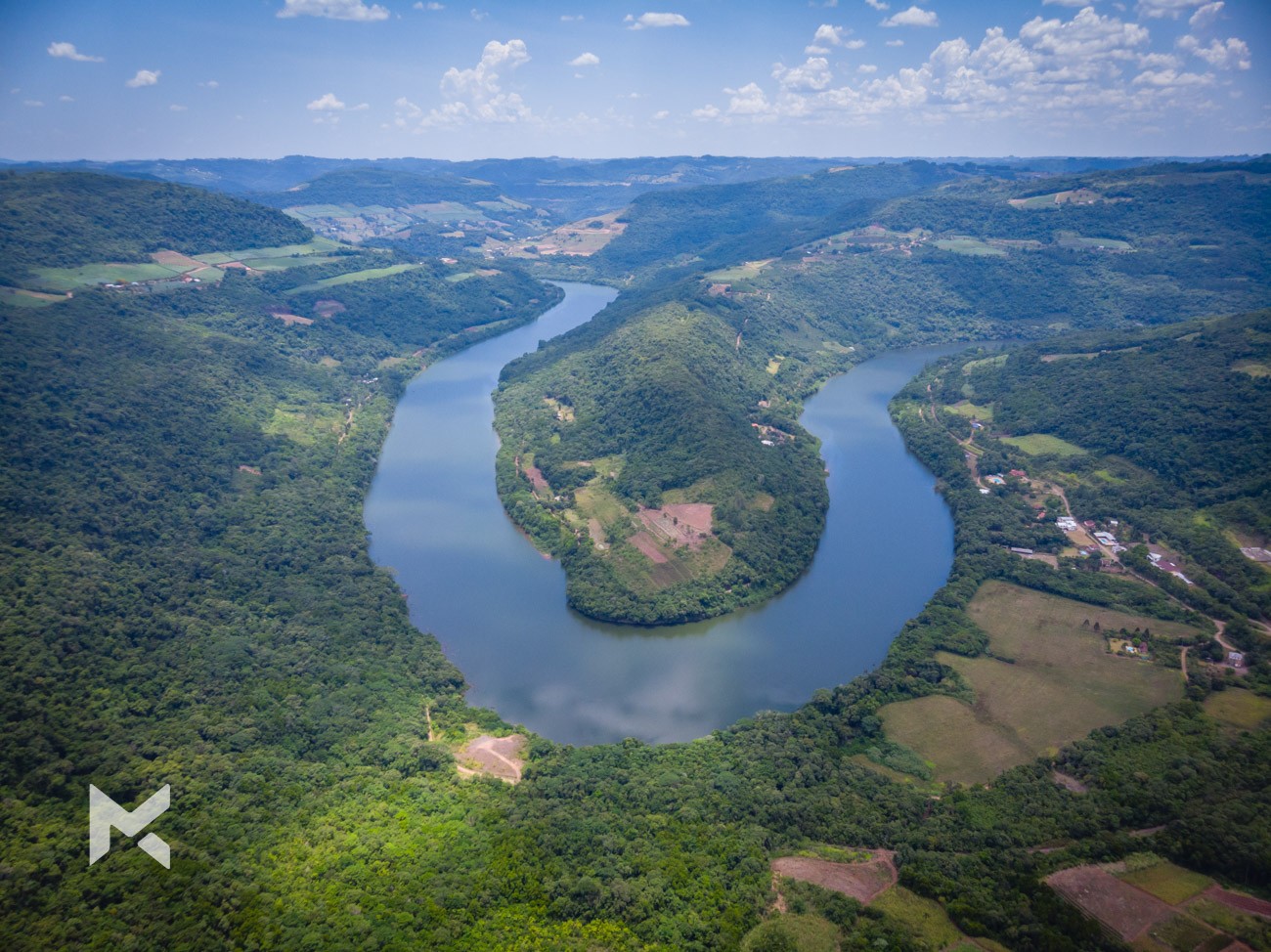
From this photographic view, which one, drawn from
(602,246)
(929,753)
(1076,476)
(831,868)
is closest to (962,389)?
(1076,476)

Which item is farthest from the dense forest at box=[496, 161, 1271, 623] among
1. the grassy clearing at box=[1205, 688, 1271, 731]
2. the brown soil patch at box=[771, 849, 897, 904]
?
the grassy clearing at box=[1205, 688, 1271, 731]

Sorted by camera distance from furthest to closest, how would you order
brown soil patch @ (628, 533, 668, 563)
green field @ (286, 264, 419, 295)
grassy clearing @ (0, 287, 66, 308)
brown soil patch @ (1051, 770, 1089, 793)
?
green field @ (286, 264, 419, 295)
grassy clearing @ (0, 287, 66, 308)
brown soil patch @ (628, 533, 668, 563)
brown soil patch @ (1051, 770, 1089, 793)

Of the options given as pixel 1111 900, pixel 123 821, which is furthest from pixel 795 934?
pixel 123 821

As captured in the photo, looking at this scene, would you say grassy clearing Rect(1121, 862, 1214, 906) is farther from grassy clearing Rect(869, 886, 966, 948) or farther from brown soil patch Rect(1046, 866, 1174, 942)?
grassy clearing Rect(869, 886, 966, 948)

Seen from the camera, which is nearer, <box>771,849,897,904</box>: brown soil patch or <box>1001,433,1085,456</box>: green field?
<box>771,849,897,904</box>: brown soil patch

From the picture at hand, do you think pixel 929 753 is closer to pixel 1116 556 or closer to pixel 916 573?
pixel 916 573

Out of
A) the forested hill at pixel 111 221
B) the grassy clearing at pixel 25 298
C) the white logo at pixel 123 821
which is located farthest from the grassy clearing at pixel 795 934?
the forested hill at pixel 111 221
